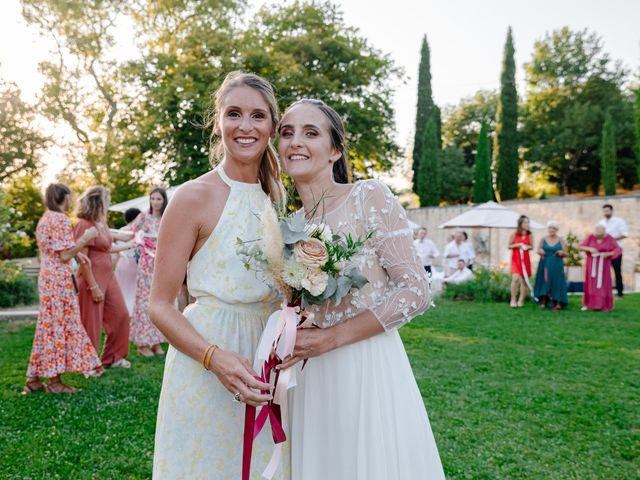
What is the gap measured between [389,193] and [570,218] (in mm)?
27251

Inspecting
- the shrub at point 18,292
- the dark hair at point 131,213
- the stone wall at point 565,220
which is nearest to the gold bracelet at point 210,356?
the dark hair at point 131,213

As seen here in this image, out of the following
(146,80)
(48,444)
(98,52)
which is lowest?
(48,444)

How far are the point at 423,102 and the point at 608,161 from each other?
43.6 feet

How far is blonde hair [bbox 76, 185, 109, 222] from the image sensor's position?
7289 mm

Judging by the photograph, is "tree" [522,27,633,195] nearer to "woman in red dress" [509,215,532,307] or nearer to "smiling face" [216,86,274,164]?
"woman in red dress" [509,215,532,307]

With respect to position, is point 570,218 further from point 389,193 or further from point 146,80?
point 389,193

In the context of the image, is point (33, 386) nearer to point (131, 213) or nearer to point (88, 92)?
point (131, 213)

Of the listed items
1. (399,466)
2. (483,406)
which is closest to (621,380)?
(483,406)

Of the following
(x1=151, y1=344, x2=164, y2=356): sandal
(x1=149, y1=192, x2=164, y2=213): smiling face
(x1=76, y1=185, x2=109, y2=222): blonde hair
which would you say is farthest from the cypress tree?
(x1=76, y1=185, x2=109, y2=222): blonde hair

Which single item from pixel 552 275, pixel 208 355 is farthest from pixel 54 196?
pixel 552 275

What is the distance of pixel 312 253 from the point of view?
2004 millimetres

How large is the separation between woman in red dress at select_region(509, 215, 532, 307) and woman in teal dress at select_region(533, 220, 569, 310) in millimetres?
346

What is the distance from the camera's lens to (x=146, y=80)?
1008 inches

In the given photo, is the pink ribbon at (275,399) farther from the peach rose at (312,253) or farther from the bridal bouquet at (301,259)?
the peach rose at (312,253)
